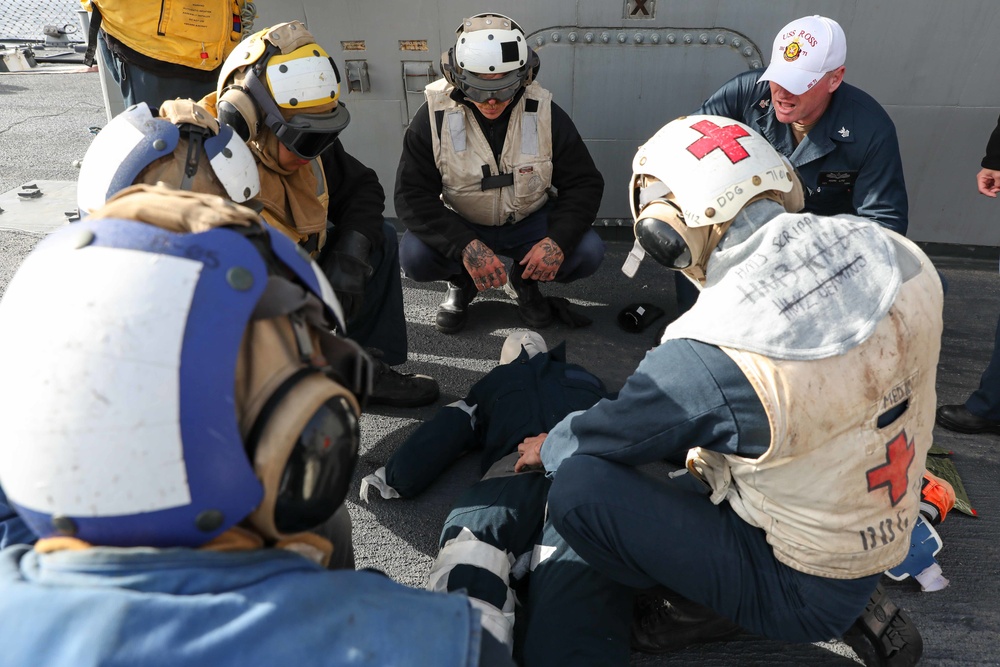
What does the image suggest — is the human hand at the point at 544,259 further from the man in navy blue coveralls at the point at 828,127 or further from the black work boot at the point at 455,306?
the man in navy blue coveralls at the point at 828,127

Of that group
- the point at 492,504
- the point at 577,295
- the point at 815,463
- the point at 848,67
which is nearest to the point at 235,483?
the point at 815,463

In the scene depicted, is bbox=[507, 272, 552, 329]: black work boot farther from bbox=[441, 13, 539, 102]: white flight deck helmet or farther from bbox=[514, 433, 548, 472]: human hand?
bbox=[514, 433, 548, 472]: human hand

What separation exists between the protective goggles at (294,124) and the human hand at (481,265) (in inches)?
41.6

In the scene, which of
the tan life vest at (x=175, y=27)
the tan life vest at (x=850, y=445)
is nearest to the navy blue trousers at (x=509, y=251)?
the tan life vest at (x=175, y=27)

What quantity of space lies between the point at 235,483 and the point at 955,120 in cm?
431

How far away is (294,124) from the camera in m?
2.43

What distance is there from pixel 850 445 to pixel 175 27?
3440 millimetres

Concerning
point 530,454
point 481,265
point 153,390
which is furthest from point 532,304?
point 153,390

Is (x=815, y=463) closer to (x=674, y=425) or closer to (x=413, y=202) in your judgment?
(x=674, y=425)

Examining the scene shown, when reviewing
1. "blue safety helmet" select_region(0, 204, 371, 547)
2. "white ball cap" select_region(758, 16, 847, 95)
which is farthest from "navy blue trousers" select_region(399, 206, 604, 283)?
"blue safety helmet" select_region(0, 204, 371, 547)

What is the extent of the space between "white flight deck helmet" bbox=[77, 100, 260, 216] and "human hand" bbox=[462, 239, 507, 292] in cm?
149

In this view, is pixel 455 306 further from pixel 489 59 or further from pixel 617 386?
pixel 489 59

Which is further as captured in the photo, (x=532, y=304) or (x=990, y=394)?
(x=532, y=304)

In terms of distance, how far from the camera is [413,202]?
351cm
